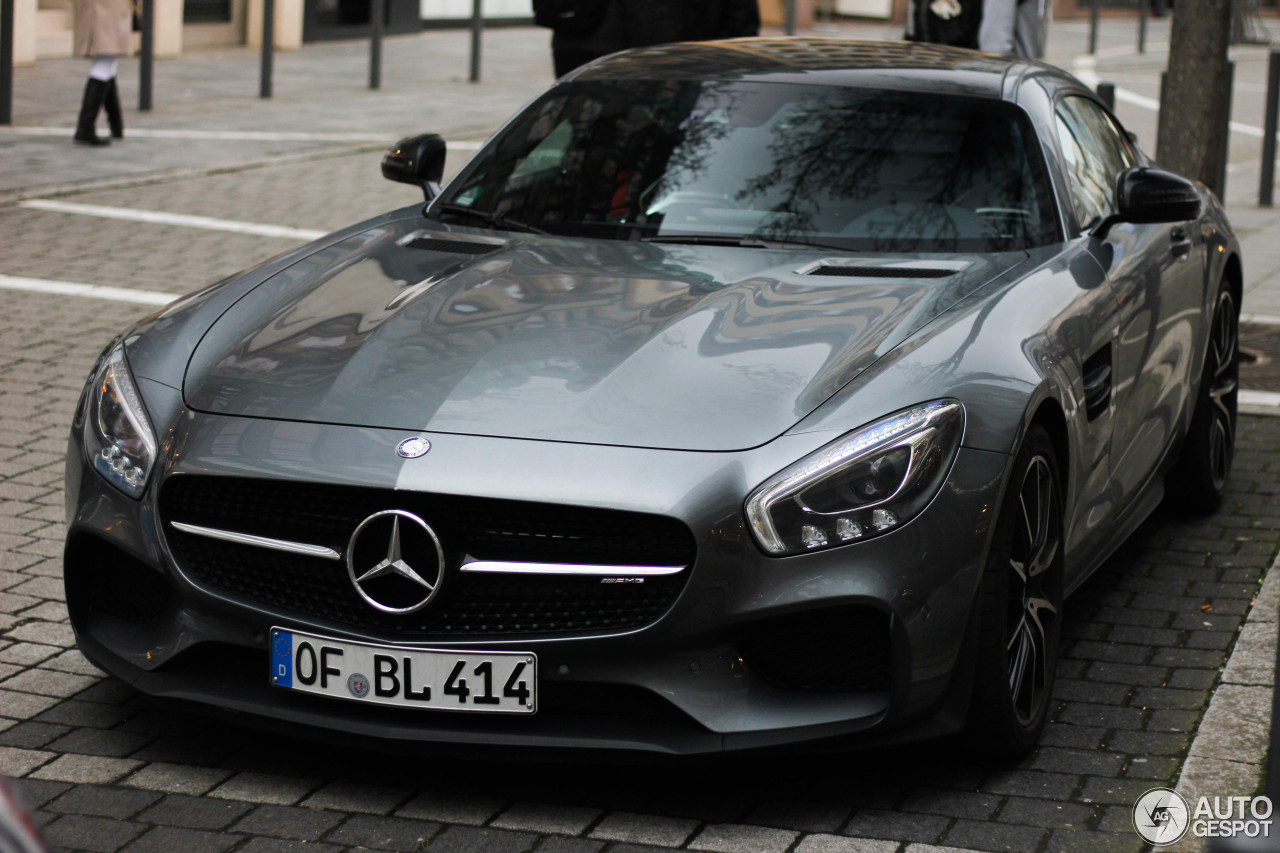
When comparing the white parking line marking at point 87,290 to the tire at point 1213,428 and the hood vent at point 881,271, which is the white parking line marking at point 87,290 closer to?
the tire at point 1213,428

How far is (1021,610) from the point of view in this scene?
3.80m

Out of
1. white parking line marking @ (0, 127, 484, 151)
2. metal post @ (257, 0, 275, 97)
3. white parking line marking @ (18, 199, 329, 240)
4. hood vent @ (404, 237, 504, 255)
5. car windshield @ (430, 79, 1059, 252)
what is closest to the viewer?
hood vent @ (404, 237, 504, 255)

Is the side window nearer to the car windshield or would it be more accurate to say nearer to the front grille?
the car windshield

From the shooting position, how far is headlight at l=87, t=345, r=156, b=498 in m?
3.70

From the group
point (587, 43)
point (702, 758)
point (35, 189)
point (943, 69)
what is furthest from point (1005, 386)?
point (35, 189)

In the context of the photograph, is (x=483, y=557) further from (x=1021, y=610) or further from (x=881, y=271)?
(x=881, y=271)

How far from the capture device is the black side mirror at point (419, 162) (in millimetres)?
5383

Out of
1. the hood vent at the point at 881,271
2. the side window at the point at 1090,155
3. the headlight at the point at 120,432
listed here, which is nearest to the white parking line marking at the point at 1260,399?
the side window at the point at 1090,155

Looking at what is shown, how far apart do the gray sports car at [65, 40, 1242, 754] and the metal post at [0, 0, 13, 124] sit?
1000cm

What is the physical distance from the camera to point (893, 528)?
338cm

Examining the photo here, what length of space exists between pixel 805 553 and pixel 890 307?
84 cm

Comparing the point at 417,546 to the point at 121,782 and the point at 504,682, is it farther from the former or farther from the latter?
the point at 121,782

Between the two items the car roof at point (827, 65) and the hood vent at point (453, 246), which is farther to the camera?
the car roof at point (827, 65)

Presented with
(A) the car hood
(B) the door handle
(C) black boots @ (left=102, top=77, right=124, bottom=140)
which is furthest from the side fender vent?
(C) black boots @ (left=102, top=77, right=124, bottom=140)
